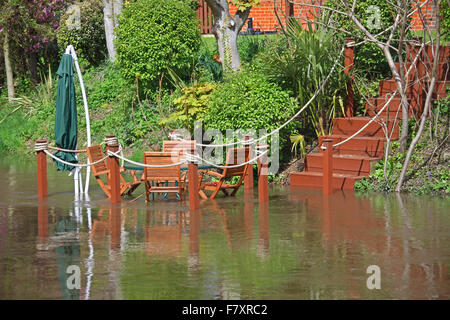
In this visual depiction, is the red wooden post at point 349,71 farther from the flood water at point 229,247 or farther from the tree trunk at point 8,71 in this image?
the tree trunk at point 8,71

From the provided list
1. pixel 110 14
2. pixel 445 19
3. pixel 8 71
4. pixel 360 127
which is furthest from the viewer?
pixel 8 71

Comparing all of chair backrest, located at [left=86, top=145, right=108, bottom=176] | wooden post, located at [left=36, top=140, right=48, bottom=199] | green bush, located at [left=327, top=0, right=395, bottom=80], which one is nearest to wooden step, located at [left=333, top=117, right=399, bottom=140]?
green bush, located at [left=327, top=0, right=395, bottom=80]

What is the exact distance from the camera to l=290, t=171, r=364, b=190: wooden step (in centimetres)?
1452

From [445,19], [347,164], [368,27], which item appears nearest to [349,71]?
[368,27]

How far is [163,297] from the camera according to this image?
7.79 m

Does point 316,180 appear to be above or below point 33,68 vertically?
below

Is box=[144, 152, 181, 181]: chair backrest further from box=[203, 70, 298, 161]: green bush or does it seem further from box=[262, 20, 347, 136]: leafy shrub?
box=[262, 20, 347, 136]: leafy shrub

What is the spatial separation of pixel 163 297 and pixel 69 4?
17.7 meters

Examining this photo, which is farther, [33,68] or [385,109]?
[33,68]

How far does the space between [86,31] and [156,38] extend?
5.01 m

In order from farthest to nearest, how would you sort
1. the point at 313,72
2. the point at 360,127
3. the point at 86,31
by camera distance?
1. the point at 86,31
2. the point at 360,127
3. the point at 313,72

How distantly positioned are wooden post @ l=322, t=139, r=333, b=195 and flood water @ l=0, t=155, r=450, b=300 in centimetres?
16

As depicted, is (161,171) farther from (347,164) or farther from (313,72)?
(313,72)

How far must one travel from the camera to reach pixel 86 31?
2361cm
